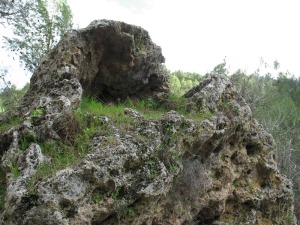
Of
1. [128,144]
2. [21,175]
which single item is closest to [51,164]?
Answer: [21,175]

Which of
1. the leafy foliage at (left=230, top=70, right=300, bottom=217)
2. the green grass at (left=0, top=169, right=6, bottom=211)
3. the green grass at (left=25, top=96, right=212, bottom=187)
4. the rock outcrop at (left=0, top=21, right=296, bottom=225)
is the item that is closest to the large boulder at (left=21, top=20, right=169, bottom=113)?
the rock outcrop at (left=0, top=21, right=296, bottom=225)

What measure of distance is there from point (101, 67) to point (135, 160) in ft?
14.5

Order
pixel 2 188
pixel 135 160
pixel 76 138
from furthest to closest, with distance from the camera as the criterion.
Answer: pixel 76 138
pixel 135 160
pixel 2 188

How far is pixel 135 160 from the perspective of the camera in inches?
207

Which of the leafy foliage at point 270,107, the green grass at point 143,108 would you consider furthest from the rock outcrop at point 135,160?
the leafy foliage at point 270,107

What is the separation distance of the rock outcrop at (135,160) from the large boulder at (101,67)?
0.11ft

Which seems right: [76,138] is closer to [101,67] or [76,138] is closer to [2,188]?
[2,188]

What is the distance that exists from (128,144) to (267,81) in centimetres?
2033

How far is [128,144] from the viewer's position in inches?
213

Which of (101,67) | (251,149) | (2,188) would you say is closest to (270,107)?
(251,149)

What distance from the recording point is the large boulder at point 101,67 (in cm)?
697

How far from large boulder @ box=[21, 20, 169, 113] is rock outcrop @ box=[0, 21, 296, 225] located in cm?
3

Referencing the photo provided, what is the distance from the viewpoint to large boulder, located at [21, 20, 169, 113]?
274 inches

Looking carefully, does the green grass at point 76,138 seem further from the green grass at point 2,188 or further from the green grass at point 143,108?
the green grass at point 2,188
